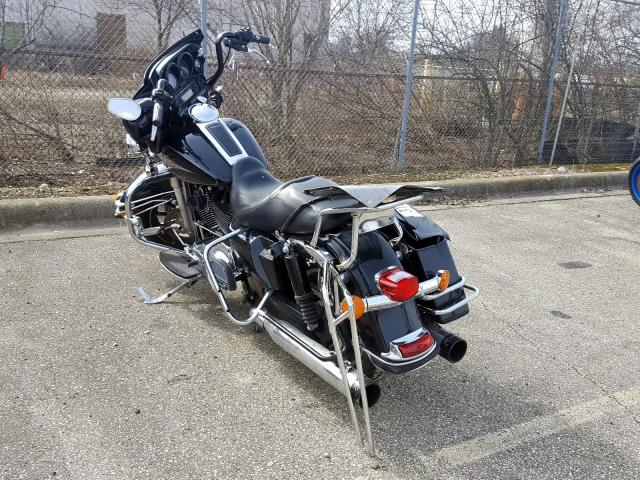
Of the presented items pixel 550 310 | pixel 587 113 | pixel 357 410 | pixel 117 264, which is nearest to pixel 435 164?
pixel 587 113

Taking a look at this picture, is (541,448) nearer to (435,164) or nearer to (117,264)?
(117,264)

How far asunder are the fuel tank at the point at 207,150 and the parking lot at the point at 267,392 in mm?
923

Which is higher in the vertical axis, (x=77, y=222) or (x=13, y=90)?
(x=13, y=90)

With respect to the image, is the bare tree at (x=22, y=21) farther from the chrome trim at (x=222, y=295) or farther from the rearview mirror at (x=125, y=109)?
the chrome trim at (x=222, y=295)

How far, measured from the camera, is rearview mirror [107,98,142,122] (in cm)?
336

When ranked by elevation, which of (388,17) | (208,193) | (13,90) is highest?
(388,17)

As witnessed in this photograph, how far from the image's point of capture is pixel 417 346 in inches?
95.7

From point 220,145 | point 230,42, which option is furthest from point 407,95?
point 220,145

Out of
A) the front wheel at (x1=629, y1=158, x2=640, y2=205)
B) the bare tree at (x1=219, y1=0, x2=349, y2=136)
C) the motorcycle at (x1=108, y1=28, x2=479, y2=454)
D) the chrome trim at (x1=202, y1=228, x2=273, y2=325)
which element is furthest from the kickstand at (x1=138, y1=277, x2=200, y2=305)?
the front wheel at (x1=629, y1=158, x2=640, y2=205)

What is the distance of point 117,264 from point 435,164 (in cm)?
491

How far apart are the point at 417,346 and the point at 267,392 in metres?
0.85

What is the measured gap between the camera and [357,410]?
273 cm

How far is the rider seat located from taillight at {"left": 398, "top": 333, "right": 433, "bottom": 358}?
61 cm

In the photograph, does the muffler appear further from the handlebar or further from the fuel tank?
the handlebar
